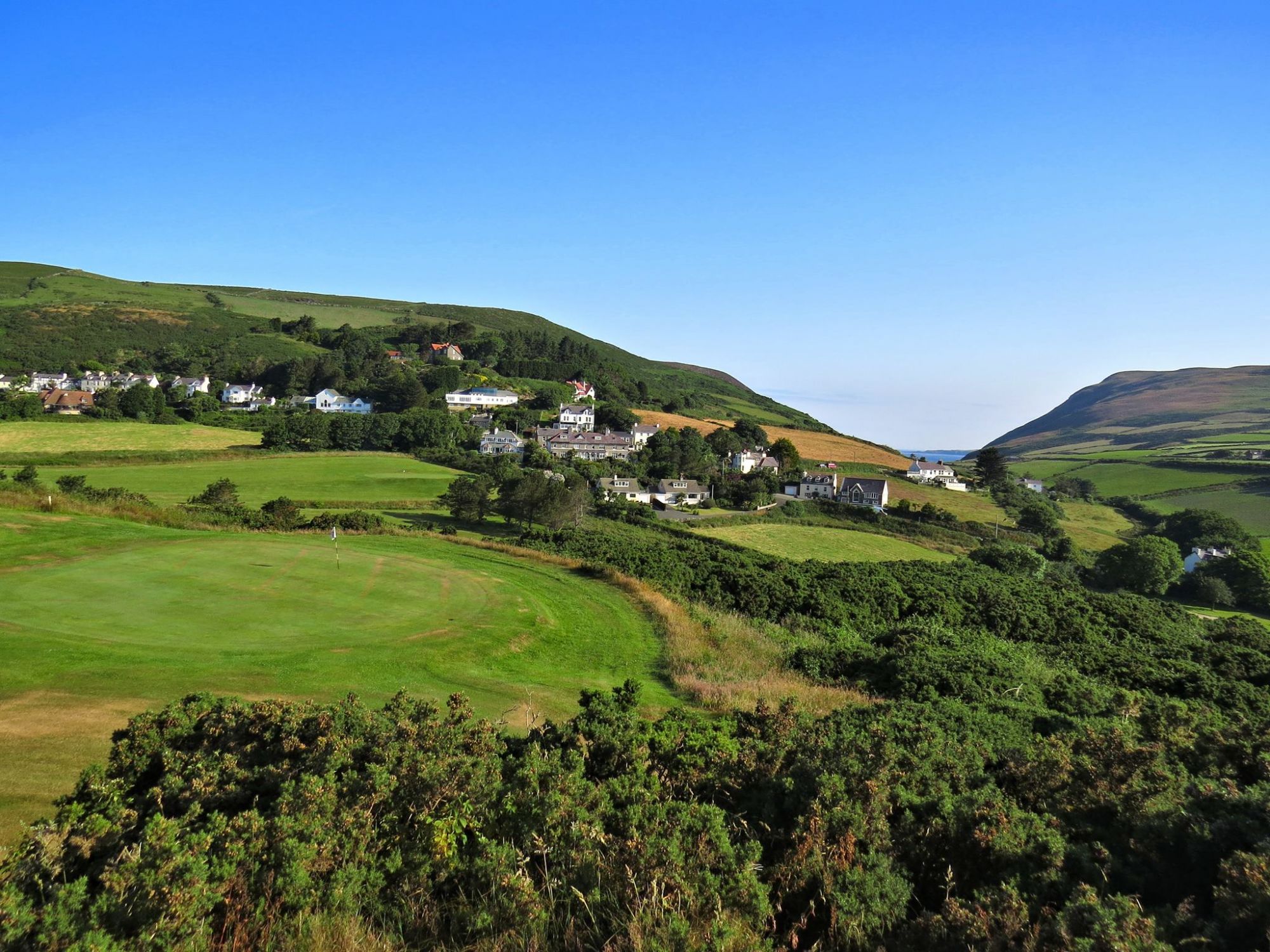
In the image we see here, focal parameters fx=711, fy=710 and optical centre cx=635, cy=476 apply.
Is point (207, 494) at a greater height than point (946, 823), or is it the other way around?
point (946, 823)

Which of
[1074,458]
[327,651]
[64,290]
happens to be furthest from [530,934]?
[64,290]

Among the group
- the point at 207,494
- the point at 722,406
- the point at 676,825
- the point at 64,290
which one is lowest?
the point at 207,494

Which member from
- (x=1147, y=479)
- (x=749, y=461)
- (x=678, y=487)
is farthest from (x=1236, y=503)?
(x=678, y=487)

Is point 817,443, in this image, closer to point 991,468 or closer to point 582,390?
point 991,468

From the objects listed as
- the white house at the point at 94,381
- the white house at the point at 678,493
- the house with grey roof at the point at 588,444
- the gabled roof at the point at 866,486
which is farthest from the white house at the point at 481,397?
the gabled roof at the point at 866,486

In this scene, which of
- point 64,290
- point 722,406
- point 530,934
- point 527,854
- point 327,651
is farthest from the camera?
point 64,290

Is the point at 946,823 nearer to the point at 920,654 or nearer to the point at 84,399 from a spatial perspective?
the point at 920,654

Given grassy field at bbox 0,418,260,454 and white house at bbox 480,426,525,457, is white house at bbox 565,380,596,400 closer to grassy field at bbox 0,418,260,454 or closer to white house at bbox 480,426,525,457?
white house at bbox 480,426,525,457
